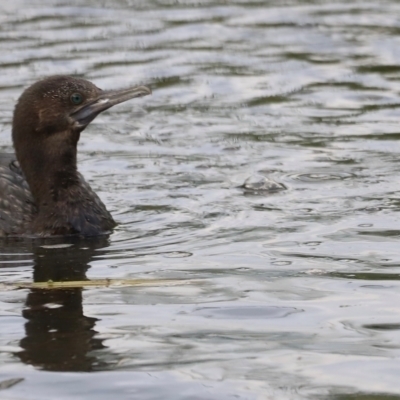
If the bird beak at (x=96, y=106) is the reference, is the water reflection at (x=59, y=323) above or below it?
below

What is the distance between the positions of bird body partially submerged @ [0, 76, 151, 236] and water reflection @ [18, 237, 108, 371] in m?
0.84

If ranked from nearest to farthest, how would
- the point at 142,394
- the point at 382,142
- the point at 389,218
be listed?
the point at 142,394
the point at 389,218
the point at 382,142

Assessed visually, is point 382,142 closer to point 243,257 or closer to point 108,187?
point 108,187

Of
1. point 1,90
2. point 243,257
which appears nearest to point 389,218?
point 243,257

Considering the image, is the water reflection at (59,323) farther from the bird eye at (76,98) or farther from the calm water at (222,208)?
the bird eye at (76,98)

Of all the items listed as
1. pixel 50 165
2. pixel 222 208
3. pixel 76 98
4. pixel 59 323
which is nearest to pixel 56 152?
pixel 50 165

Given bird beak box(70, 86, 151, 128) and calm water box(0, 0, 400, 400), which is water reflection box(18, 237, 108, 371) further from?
bird beak box(70, 86, 151, 128)

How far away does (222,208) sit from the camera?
384 inches

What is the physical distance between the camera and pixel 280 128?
12.3 m

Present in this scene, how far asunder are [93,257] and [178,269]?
751 mm

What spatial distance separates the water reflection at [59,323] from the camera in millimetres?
6253

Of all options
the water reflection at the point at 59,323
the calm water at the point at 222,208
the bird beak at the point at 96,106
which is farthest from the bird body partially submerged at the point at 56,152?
the water reflection at the point at 59,323

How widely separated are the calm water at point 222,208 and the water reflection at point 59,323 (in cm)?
1

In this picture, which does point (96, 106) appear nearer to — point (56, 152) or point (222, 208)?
point (56, 152)
